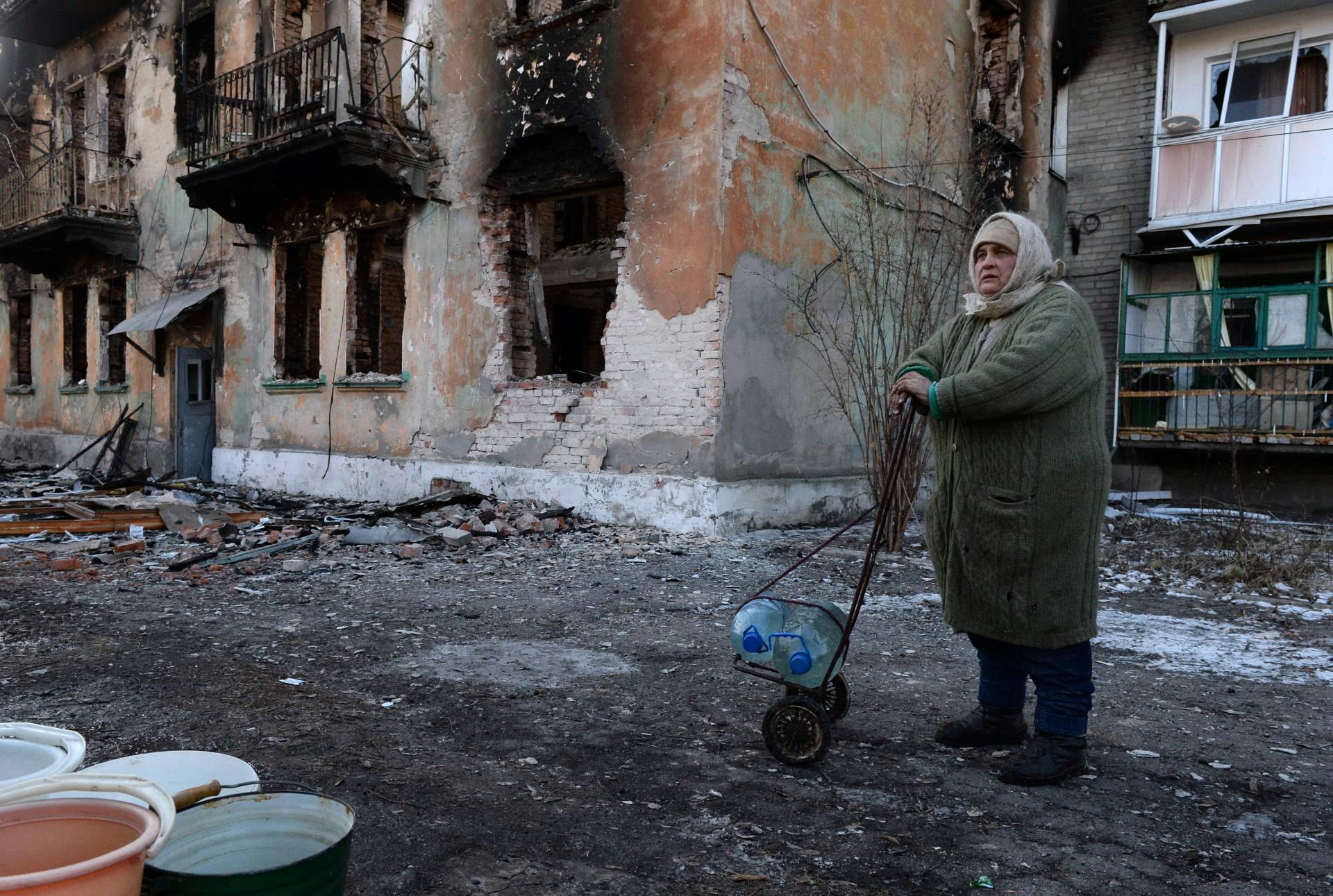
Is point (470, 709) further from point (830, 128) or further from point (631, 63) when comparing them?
point (830, 128)

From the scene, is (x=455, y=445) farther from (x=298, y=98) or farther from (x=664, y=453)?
(x=298, y=98)

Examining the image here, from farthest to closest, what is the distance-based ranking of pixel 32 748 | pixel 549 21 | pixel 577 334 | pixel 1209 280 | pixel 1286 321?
1. pixel 577 334
2. pixel 1209 280
3. pixel 1286 321
4. pixel 549 21
5. pixel 32 748

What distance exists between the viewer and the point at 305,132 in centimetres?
984

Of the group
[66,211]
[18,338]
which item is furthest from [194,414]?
[18,338]

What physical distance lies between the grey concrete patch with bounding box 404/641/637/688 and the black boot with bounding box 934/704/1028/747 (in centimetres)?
151

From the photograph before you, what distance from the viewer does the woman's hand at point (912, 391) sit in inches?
110

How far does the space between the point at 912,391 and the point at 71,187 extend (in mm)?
16400

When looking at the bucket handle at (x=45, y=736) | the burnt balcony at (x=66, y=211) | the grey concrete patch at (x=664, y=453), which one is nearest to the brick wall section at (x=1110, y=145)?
the grey concrete patch at (x=664, y=453)

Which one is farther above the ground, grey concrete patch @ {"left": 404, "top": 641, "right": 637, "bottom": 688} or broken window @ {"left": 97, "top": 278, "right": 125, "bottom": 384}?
broken window @ {"left": 97, "top": 278, "right": 125, "bottom": 384}

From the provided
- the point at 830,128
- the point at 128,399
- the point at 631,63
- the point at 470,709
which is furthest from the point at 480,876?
the point at 128,399

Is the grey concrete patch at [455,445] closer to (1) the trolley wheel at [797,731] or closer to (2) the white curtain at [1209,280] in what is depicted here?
(1) the trolley wheel at [797,731]

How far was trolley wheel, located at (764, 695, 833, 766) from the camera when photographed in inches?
111

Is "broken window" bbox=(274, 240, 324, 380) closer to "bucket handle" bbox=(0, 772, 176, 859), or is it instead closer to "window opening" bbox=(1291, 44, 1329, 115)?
"bucket handle" bbox=(0, 772, 176, 859)

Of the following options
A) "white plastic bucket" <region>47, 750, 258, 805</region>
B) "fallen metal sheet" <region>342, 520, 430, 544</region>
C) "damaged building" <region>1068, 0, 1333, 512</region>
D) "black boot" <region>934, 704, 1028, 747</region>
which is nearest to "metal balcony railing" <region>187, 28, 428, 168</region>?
"fallen metal sheet" <region>342, 520, 430, 544</region>
